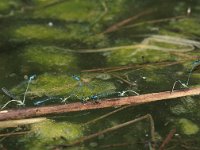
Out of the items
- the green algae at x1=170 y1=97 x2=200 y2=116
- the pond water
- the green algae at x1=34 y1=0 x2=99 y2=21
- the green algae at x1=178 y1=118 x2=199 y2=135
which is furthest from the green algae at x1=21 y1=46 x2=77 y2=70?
the green algae at x1=178 y1=118 x2=199 y2=135

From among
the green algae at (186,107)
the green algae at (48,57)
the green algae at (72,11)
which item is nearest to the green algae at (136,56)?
the green algae at (48,57)

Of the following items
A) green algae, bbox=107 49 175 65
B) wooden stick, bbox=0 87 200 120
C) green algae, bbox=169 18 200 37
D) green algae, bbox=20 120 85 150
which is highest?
green algae, bbox=169 18 200 37

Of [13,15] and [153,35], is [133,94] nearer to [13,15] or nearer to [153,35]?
[153,35]

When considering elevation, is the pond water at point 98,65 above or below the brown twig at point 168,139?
above

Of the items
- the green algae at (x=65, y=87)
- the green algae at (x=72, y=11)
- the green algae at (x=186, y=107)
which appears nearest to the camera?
the green algae at (x=186, y=107)

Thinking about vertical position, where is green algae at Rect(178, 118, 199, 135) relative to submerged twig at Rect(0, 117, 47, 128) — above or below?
below

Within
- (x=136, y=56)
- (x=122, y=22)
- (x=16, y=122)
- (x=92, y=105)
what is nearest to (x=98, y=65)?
(x=136, y=56)

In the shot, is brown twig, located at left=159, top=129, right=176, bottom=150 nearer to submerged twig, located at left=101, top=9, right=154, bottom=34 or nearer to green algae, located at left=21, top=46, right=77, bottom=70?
green algae, located at left=21, top=46, right=77, bottom=70

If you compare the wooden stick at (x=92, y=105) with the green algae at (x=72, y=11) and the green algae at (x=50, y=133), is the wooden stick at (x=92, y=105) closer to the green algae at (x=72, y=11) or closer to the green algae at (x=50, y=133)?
the green algae at (x=50, y=133)
